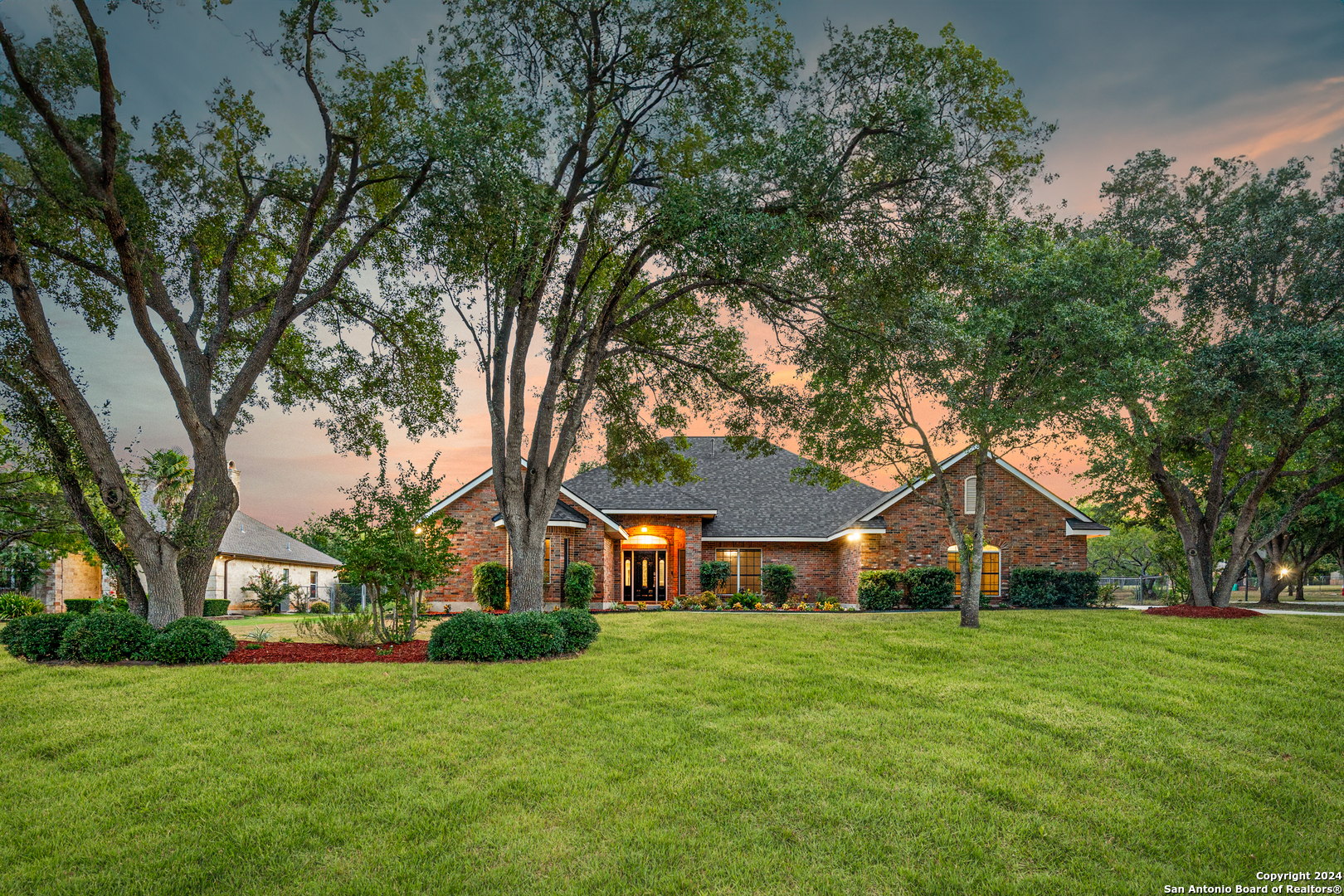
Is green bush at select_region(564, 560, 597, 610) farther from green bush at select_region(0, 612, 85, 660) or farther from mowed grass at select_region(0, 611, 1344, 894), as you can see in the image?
green bush at select_region(0, 612, 85, 660)

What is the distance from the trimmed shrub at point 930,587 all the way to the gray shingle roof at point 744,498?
296 centimetres

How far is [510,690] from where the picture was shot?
828cm

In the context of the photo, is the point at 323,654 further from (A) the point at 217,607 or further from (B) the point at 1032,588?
(B) the point at 1032,588

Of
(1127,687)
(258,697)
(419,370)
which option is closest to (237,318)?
(419,370)

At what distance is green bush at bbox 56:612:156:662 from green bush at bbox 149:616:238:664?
23 centimetres

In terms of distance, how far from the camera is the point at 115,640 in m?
10.0

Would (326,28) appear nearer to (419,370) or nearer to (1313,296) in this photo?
(419,370)

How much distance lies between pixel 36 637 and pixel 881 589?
20249 millimetres

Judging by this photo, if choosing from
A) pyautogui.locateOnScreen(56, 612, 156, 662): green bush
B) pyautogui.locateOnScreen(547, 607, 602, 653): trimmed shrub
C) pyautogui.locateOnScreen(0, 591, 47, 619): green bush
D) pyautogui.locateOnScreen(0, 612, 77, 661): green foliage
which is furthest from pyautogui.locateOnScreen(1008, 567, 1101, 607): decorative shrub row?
pyautogui.locateOnScreen(0, 591, 47, 619): green bush

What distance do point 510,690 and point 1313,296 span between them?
2227 centimetres

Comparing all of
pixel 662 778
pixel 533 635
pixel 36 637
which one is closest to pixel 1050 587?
pixel 533 635

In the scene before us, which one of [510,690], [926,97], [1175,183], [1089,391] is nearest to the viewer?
[510,690]

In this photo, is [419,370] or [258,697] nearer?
[258,697]

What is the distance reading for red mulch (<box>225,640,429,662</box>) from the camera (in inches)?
407
